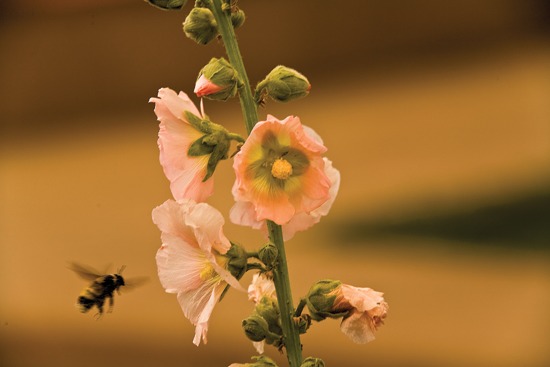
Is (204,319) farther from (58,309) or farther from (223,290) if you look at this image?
(58,309)

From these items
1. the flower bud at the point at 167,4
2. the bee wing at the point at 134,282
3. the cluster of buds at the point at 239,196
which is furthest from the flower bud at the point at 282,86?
the bee wing at the point at 134,282

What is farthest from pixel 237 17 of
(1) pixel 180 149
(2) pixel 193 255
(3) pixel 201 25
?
(2) pixel 193 255

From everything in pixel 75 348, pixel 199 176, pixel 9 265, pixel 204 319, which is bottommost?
pixel 204 319

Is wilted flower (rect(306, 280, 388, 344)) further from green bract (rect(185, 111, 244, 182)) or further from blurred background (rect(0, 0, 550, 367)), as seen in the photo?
blurred background (rect(0, 0, 550, 367))

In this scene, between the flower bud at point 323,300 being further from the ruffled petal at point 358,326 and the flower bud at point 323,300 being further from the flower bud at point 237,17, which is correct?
the flower bud at point 237,17

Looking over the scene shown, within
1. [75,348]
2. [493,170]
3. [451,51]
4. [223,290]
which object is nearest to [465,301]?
[493,170]
